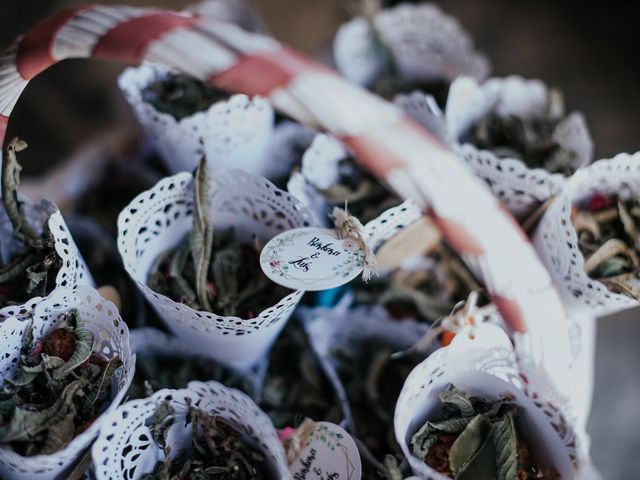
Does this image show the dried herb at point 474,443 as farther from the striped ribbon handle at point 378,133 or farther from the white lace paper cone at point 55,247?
the white lace paper cone at point 55,247

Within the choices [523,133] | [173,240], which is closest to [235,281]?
[173,240]

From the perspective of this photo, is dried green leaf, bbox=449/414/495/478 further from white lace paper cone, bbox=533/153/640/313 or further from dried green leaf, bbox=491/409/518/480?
white lace paper cone, bbox=533/153/640/313

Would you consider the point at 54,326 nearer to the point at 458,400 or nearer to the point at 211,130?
the point at 211,130

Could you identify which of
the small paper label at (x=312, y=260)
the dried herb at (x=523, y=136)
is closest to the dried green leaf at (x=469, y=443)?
the small paper label at (x=312, y=260)

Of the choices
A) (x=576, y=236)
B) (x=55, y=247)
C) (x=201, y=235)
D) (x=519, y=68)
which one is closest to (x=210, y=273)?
(x=201, y=235)

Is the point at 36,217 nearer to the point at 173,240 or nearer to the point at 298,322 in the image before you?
the point at 173,240

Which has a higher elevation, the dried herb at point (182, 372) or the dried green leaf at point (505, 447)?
the dried green leaf at point (505, 447)

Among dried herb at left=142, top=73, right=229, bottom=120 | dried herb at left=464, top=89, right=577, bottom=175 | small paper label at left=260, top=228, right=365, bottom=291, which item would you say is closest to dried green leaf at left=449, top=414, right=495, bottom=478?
small paper label at left=260, top=228, right=365, bottom=291
